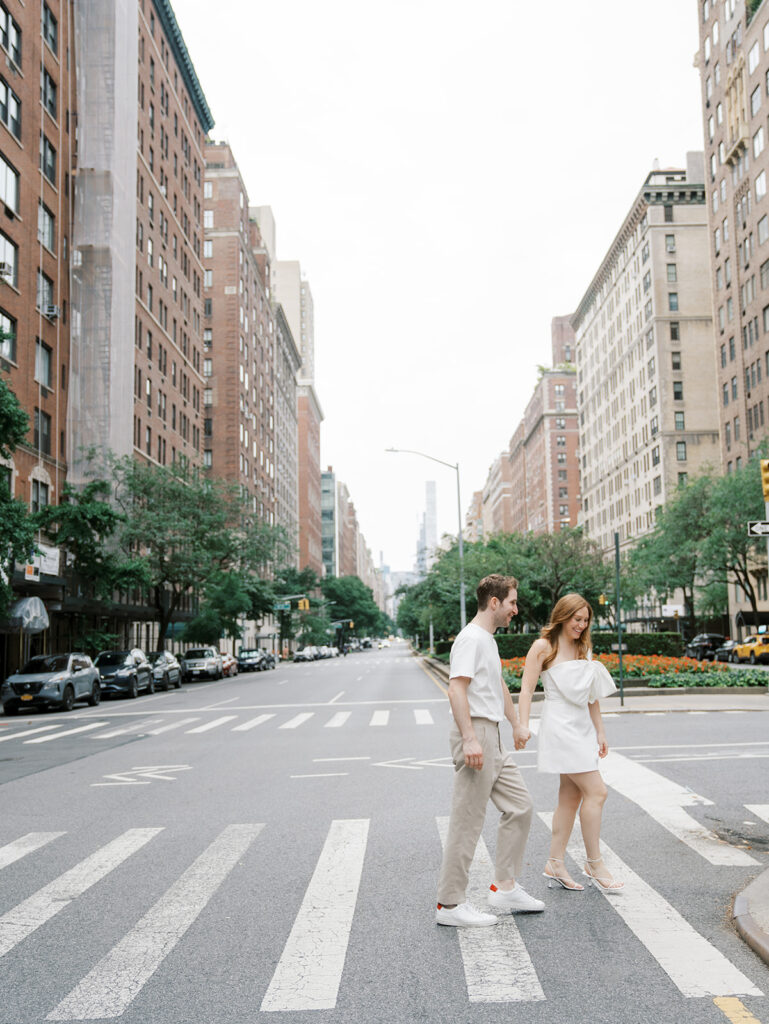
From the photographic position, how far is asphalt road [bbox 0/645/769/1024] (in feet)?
14.6

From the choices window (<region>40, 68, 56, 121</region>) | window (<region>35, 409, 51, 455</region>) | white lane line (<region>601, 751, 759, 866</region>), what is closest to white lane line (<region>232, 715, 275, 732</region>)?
white lane line (<region>601, 751, 759, 866</region>)

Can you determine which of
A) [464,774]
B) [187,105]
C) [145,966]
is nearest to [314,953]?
[145,966]

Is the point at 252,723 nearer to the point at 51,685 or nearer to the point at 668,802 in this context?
the point at 51,685

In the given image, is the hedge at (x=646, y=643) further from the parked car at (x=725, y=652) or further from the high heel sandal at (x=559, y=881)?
the high heel sandal at (x=559, y=881)

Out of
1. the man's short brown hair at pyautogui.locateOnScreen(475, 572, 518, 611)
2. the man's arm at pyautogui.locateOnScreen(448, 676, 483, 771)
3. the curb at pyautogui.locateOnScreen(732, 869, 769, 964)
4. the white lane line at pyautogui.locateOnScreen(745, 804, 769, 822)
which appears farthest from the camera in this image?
the white lane line at pyautogui.locateOnScreen(745, 804, 769, 822)

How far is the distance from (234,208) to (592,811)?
89.8m

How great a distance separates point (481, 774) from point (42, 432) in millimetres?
37095

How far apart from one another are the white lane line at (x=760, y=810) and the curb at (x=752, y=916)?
250 centimetres

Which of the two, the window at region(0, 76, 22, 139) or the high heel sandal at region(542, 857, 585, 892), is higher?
the window at region(0, 76, 22, 139)

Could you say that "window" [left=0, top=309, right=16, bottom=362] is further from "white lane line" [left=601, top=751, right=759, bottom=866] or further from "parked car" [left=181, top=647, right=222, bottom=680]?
"white lane line" [left=601, top=751, right=759, bottom=866]

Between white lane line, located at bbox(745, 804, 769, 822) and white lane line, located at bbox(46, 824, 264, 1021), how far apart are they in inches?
180

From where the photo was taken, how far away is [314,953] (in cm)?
510

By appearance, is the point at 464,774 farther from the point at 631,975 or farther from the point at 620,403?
the point at 620,403

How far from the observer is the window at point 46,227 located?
3934cm
